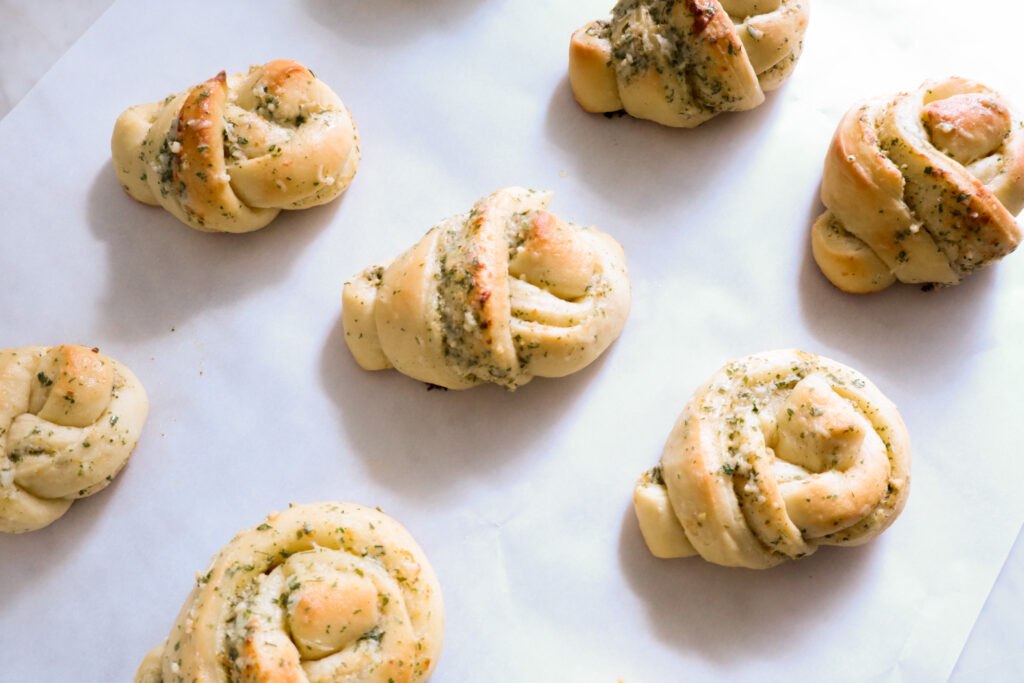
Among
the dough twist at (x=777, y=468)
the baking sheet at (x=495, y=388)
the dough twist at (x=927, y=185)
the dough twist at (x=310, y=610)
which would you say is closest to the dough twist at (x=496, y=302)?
the baking sheet at (x=495, y=388)

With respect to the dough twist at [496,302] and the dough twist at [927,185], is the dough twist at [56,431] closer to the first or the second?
the dough twist at [496,302]

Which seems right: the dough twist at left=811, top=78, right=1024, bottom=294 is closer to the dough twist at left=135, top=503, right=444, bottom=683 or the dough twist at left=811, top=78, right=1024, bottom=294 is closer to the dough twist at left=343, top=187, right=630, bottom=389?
the dough twist at left=343, top=187, right=630, bottom=389


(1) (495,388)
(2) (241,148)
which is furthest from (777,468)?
(2) (241,148)

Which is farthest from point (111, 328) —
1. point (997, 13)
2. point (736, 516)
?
point (997, 13)

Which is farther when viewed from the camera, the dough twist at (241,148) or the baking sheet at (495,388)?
the dough twist at (241,148)

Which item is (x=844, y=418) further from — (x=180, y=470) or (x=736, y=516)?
(x=180, y=470)

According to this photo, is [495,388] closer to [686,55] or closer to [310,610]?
[310,610]
